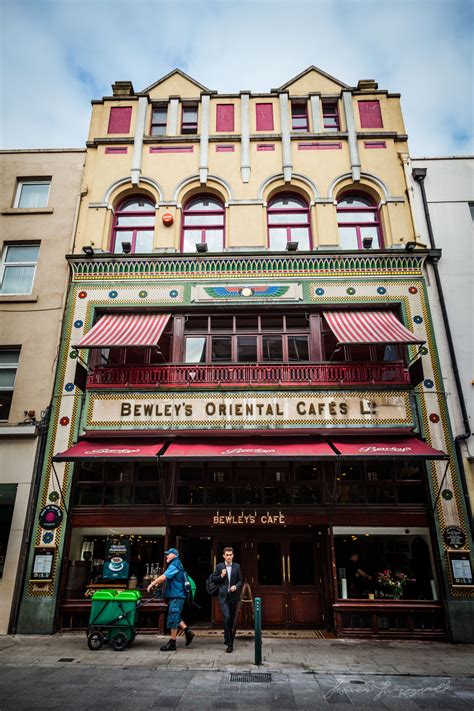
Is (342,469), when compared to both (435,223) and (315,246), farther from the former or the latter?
(435,223)

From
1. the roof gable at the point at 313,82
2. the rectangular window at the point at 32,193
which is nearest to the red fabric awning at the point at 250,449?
the rectangular window at the point at 32,193

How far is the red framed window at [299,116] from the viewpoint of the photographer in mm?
16000

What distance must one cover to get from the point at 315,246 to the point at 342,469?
22.3 ft

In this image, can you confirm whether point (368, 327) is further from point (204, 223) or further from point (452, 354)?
point (204, 223)

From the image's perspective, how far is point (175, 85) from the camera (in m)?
16.7

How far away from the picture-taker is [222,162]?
15258 mm

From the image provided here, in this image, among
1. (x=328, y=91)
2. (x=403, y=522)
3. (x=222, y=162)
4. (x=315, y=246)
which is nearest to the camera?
(x=403, y=522)

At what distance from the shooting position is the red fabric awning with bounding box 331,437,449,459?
10.2m

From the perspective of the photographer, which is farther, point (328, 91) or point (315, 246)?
point (328, 91)

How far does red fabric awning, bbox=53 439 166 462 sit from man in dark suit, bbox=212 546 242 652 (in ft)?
9.49

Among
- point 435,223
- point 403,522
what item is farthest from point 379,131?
point 403,522

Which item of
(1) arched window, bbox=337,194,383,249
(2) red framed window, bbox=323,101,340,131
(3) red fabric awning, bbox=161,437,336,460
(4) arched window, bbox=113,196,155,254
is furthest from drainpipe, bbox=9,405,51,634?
(2) red framed window, bbox=323,101,340,131

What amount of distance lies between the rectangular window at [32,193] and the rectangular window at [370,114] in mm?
11148

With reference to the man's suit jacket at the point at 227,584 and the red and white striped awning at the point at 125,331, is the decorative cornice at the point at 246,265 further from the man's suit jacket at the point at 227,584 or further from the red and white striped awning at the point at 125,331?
the man's suit jacket at the point at 227,584
